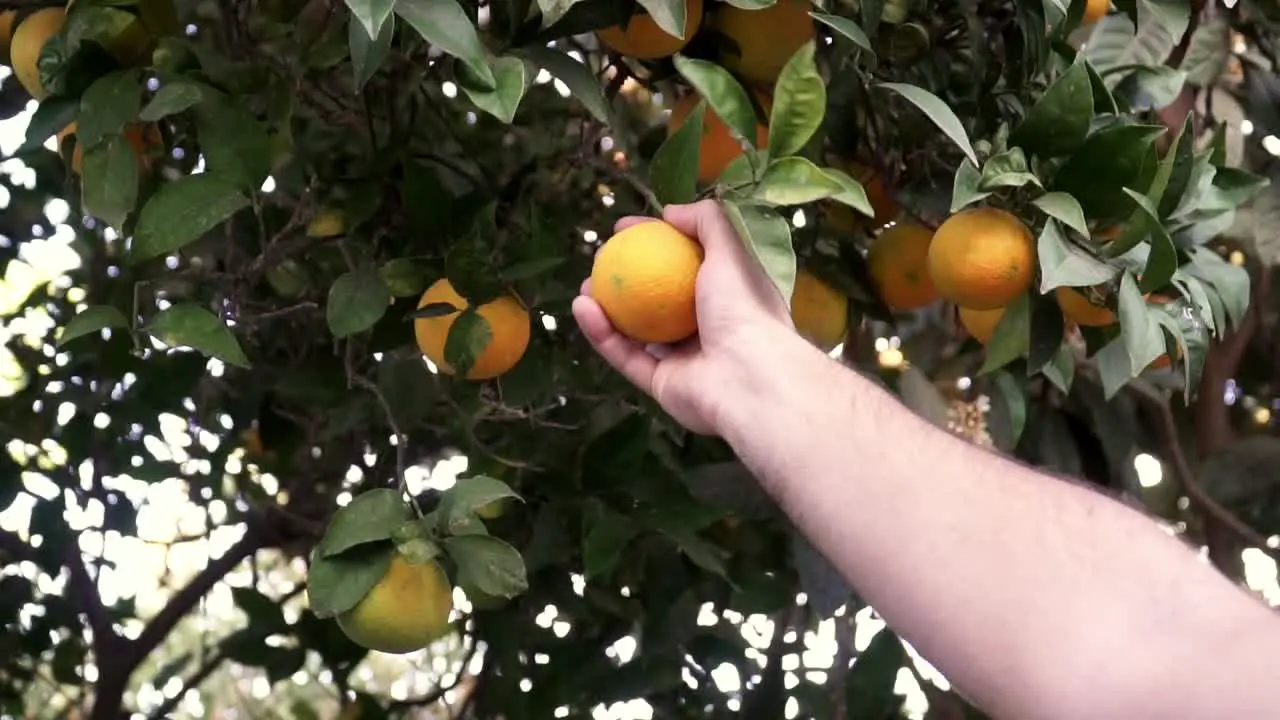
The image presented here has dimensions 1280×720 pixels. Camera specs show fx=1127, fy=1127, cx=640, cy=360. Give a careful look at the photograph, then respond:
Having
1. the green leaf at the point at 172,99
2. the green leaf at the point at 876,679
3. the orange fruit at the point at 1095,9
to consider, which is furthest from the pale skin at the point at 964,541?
the green leaf at the point at 876,679

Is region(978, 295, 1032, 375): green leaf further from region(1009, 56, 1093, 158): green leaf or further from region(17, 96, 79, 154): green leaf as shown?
region(17, 96, 79, 154): green leaf

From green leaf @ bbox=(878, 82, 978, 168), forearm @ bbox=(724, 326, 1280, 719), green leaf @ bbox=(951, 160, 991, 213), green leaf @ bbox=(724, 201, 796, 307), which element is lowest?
A: forearm @ bbox=(724, 326, 1280, 719)

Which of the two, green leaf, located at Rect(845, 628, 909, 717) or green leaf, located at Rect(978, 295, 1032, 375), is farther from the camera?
green leaf, located at Rect(845, 628, 909, 717)

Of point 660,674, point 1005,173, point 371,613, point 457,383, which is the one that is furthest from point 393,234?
point 660,674

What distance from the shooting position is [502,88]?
0.74 meters

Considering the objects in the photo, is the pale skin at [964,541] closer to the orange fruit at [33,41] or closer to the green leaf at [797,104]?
the green leaf at [797,104]

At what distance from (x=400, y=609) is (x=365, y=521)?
76 millimetres

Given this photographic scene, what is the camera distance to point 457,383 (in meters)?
1.05

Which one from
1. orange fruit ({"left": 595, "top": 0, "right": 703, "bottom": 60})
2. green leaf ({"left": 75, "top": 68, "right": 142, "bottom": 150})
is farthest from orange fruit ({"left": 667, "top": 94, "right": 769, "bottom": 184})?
green leaf ({"left": 75, "top": 68, "right": 142, "bottom": 150})

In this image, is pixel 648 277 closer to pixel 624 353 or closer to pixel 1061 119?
pixel 624 353

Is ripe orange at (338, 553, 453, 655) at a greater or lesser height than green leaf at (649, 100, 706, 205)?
lesser

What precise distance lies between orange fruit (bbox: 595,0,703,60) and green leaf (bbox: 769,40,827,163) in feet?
0.40

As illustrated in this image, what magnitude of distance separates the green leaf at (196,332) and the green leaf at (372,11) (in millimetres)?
309

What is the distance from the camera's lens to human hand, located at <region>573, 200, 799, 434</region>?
2.69 feet
